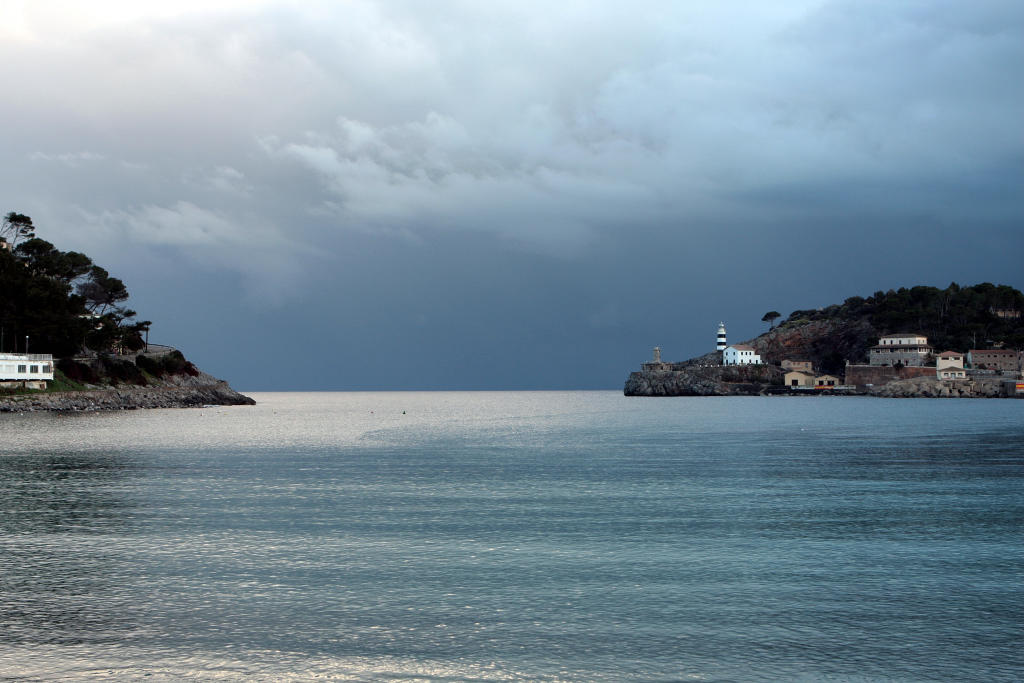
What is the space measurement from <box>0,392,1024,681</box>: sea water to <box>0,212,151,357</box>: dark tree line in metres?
97.7

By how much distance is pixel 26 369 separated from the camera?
130 meters

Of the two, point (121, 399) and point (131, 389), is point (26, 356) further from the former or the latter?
point (131, 389)

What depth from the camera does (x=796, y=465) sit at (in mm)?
55125

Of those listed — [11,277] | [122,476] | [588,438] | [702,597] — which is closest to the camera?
[702,597]

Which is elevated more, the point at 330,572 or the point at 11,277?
the point at 11,277

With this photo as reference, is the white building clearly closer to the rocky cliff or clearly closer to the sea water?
the rocky cliff

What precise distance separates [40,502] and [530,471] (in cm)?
2662

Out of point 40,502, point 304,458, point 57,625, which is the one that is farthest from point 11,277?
point 57,625

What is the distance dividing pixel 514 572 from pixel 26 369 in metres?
130

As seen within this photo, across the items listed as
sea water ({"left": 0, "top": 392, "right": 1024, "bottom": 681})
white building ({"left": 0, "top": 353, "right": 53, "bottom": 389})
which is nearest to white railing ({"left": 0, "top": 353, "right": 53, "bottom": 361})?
white building ({"left": 0, "top": 353, "right": 53, "bottom": 389})

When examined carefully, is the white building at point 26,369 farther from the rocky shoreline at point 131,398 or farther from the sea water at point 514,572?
the sea water at point 514,572

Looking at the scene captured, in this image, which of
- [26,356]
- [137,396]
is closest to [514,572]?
[26,356]

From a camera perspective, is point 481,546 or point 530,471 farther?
point 530,471

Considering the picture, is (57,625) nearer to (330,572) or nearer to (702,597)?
(330,572)
